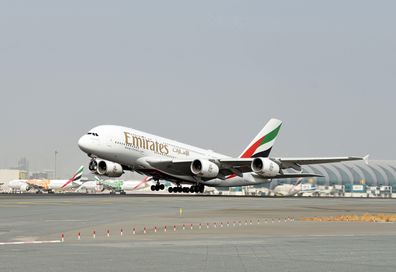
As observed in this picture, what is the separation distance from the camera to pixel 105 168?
270 feet

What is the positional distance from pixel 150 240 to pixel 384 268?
11.3m

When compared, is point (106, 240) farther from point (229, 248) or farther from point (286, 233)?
point (286, 233)

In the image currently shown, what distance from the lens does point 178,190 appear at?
299ft

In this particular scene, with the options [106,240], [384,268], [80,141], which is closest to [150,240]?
[106,240]

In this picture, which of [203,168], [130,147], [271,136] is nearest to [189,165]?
[203,168]

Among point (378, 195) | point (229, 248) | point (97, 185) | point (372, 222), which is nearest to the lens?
point (229, 248)

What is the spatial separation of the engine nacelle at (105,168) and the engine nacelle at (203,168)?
28.0 feet

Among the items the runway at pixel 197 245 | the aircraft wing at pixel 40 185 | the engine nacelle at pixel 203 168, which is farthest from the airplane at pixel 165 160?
the aircraft wing at pixel 40 185

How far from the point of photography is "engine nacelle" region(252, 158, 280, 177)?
3191 inches

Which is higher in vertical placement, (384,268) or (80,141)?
(80,141)

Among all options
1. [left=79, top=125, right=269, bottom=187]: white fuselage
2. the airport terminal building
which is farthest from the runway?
the airport terminal building

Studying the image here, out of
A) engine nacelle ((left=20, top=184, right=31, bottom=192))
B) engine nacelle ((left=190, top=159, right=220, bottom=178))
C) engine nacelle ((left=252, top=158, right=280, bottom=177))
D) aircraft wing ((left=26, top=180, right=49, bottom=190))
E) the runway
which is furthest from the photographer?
aircraft wing ((left=26, top=180, right=49, bottom=190))

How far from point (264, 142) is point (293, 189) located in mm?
33153

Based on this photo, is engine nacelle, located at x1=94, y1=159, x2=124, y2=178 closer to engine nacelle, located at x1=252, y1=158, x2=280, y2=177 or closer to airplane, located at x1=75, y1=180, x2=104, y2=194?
engine nacelle, located at x1=252, y1=158, x2=280, y2=177
